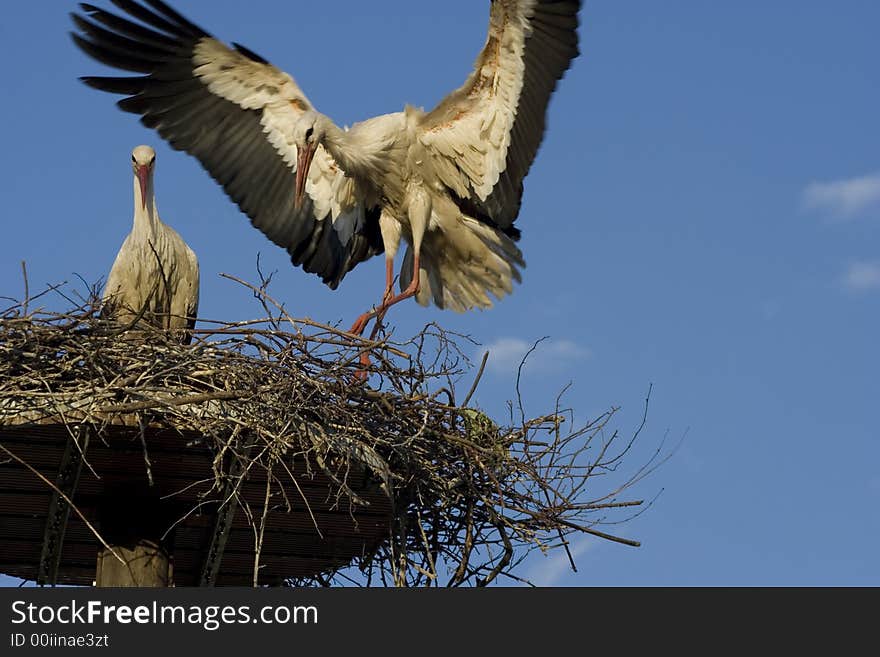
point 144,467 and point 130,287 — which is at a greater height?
point 130,287

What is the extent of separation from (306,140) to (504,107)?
1038 millimetres

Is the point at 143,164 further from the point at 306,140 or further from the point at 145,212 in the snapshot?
the point at 306,140

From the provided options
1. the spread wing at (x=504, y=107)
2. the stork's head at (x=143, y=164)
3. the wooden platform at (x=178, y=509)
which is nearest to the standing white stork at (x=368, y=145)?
the spread wing at (x=504, y=107)

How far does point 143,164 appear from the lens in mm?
7176

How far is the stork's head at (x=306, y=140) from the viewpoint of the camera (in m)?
7.66

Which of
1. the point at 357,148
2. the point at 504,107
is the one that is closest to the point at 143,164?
the point at 357,148

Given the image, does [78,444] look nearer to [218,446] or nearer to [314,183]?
[218,446]

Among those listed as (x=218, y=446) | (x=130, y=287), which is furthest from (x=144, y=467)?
(x=130, y=287)

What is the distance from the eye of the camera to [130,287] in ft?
22.1

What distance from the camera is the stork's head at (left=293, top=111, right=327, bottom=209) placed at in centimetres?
766

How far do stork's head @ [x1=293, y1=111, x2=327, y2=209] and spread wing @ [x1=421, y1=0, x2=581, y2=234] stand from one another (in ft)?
1.77

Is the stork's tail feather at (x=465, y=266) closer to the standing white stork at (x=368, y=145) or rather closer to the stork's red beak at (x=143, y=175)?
the standing white stork at (x=368, y=145)

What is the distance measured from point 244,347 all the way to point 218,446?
40 centimetres
